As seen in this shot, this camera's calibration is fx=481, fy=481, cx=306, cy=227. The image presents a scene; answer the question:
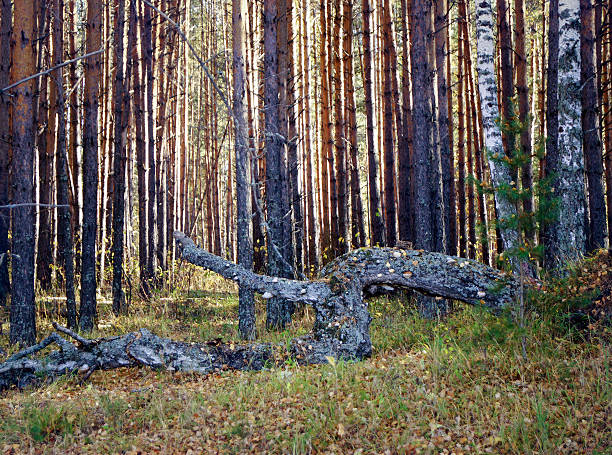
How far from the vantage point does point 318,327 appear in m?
6.14

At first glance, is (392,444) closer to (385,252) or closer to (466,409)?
(466,409)

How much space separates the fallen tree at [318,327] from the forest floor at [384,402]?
21cm

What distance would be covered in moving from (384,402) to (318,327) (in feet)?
6.14

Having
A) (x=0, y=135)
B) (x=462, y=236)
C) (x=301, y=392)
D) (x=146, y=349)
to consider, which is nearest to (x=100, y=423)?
(x=146, y=349)

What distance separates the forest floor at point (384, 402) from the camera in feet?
12.6

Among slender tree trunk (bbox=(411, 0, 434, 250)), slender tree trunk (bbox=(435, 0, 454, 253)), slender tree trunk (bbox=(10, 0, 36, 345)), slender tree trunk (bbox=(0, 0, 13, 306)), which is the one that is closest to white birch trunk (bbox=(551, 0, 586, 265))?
slender tree trunk (bbox=(411, 0, 434, 250))

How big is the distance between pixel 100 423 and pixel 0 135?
9067 millimetres

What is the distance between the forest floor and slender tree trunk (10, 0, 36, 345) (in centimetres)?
253

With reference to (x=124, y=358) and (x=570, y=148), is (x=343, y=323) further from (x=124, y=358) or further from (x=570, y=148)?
(x=570, y=148)

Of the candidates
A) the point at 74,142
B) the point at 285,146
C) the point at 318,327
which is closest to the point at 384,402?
the point at 318,327

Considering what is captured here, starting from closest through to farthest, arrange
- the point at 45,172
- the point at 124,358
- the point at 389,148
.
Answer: the point at 124,358, the point at 389,148, the point at 45,172

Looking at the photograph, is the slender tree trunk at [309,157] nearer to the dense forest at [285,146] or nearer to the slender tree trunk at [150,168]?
the dense forest at [285,146]

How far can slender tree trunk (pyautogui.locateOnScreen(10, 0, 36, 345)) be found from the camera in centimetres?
766

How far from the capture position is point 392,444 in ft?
12.5
